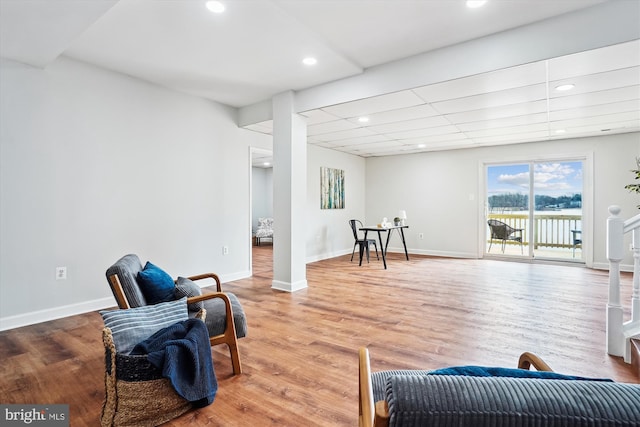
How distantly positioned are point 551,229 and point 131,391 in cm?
750

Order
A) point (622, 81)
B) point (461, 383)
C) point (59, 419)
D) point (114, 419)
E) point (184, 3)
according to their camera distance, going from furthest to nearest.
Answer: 1. point (622, 81)
2. point (184, 3)
3. point (59, 419)
4. point (114, 419)
5. point (461, 383)

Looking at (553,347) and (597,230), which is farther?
(597,230)

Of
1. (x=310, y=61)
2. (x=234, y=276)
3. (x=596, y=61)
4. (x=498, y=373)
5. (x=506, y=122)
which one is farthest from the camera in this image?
(x=234, y=276)

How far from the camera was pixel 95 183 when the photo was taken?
3.54 m

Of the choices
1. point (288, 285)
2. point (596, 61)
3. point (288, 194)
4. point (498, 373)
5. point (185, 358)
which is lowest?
point (288, 285)

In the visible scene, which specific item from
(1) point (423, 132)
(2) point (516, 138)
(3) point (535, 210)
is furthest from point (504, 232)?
(1) point (423, 132)

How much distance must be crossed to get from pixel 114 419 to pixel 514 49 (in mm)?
3908

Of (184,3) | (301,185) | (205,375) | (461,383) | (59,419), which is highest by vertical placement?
(184,3)

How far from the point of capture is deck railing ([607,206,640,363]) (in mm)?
2391

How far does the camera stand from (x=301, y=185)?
4.47 meters

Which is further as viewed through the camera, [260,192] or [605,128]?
[260,192]

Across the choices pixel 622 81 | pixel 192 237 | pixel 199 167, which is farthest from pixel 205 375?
pixel 622 81

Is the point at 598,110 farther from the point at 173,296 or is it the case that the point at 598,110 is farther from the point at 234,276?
the point at 234,276

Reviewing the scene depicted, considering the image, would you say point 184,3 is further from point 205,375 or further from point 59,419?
point 59,419
